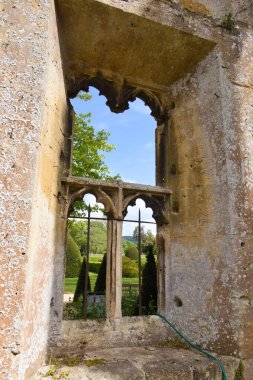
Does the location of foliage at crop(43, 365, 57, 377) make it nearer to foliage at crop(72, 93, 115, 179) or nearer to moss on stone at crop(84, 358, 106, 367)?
moss on stone at crop(84, 358, 106, 367)

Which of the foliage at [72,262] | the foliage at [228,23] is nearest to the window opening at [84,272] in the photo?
the foliage at [72,262]

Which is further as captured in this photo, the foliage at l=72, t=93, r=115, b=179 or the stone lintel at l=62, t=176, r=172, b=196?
the foliage at l=72, t=93, r=115, b=179

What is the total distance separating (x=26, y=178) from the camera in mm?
2205

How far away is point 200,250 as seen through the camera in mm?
3326

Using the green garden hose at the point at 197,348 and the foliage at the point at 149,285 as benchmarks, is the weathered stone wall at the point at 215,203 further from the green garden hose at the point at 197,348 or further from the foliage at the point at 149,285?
the foliage at the point at 149,285

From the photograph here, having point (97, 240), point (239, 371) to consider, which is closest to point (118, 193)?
point (239, 371)

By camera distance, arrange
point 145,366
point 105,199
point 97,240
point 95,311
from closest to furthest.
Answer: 1. point 145,366
2. point 105,199
3. point 95,311
4. point 97,240

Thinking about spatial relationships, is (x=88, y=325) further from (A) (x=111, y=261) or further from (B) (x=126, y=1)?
(B) (x=126, y=1)

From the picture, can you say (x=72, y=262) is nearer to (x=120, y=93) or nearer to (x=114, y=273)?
(x=114, y=273)

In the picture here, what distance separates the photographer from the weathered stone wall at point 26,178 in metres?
2.00

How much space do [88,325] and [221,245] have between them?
1.68m

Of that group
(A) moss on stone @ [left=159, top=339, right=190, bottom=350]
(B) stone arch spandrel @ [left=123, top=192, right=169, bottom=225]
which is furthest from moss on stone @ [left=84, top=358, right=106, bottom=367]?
(B) stone arch spandrel @ [left=123, top=192, right=169, bottom=225]

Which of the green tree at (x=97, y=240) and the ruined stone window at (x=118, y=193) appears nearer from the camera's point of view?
the ruined stone window at (x=118, y=193)

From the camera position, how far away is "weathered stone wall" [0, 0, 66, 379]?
200cm
